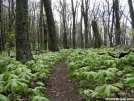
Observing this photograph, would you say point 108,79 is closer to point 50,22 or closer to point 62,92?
point 62,92

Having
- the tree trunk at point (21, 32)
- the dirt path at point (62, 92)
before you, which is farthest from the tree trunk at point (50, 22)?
the dirt path at point (62, 92)

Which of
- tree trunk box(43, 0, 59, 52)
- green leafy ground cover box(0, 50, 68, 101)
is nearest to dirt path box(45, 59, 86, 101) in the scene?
green leafy ground cover box(0, 50, 68, 101)

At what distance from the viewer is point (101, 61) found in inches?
238

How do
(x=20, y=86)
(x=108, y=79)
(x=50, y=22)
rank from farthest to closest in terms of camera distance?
(x=50, y=22)
(x=108, y=79)
(x=20, y=86)

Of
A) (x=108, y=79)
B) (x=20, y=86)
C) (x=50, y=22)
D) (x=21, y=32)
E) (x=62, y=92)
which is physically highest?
(x=50, y=22)

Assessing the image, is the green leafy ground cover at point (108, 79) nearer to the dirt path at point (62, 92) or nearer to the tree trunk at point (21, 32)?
the dirt path at point (62, 92)

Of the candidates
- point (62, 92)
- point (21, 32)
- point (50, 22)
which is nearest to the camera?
point (62, 92)

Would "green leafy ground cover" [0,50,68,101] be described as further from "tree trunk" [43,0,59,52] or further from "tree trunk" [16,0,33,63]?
"tree trunk" [43,0,59,52]

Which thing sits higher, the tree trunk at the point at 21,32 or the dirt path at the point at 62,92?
the tree trunk at the point at 21,32

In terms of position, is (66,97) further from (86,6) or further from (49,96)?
(86,6)

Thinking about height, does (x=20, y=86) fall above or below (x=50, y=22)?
below

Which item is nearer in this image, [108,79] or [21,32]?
[108,79]

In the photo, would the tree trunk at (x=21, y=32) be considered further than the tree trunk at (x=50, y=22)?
No

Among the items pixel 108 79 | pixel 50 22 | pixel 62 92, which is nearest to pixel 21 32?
pixel 62 92
